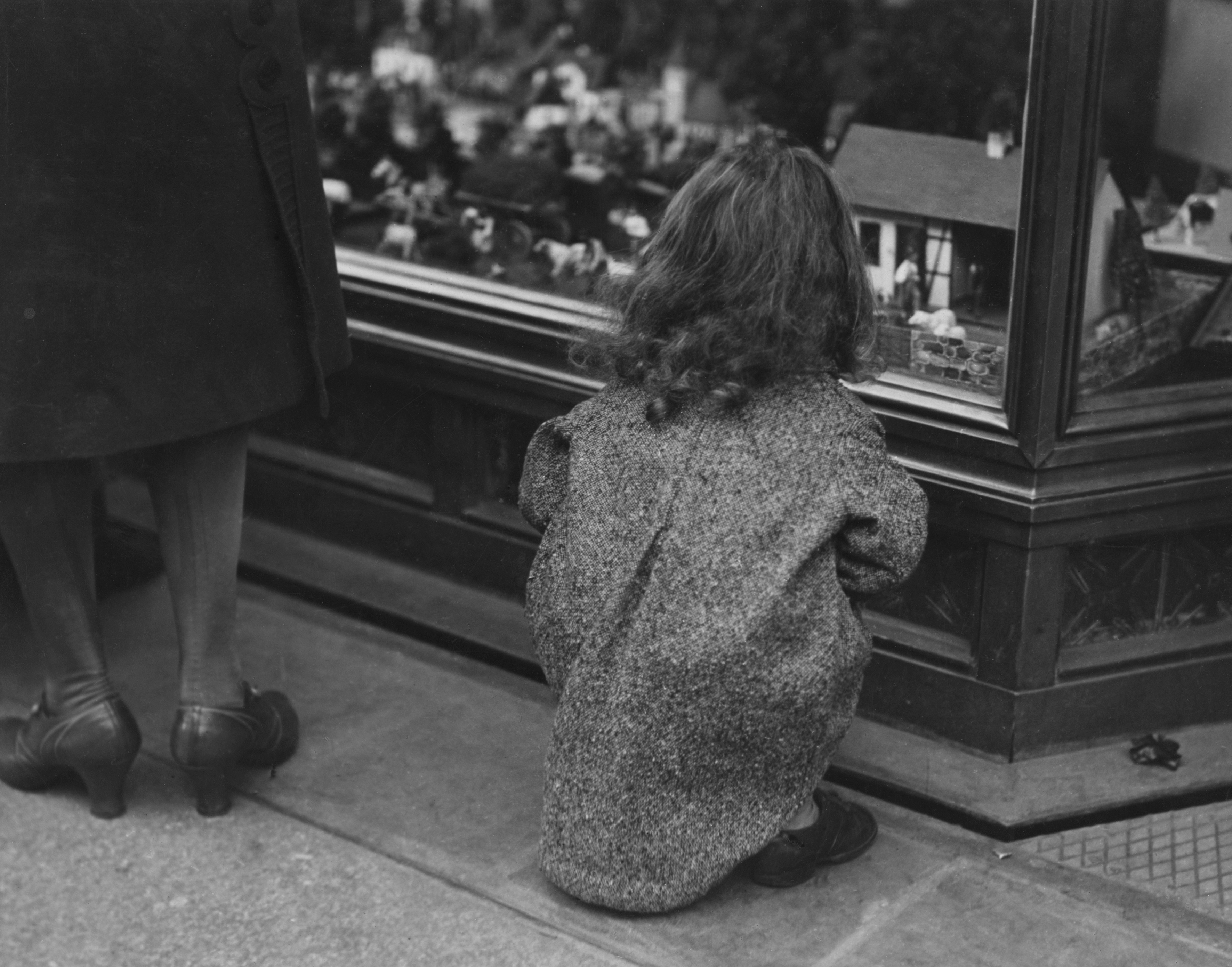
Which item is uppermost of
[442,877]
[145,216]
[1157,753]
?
[145,216]

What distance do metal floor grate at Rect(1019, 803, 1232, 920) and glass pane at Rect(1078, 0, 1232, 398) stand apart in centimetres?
81

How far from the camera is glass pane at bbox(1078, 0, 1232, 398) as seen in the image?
307 cm

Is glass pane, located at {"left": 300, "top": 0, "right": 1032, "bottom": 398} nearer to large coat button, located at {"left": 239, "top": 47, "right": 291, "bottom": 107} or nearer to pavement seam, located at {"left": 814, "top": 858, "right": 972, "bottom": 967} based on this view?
large coat button, located at {"left": 239, "top": 47, "right": 291, "bottom": 107}

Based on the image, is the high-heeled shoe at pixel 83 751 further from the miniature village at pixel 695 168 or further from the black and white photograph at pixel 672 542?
the miniature village at pixel 695 168

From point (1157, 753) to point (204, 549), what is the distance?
1.85 metres

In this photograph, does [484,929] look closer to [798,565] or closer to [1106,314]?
[798,565]

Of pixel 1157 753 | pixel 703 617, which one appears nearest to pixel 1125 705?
pixel 1157 753

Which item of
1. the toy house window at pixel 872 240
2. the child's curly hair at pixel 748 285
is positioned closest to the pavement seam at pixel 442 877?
the child's curly hair at pixel 748 285

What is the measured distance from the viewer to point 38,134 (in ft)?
9.07

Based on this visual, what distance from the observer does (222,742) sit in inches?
123

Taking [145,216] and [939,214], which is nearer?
[145,216]

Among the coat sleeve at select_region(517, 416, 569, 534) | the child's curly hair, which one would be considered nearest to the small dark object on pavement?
the child's curly hair

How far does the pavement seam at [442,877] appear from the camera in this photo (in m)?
2.74

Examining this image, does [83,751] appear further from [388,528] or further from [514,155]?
[514,155]
